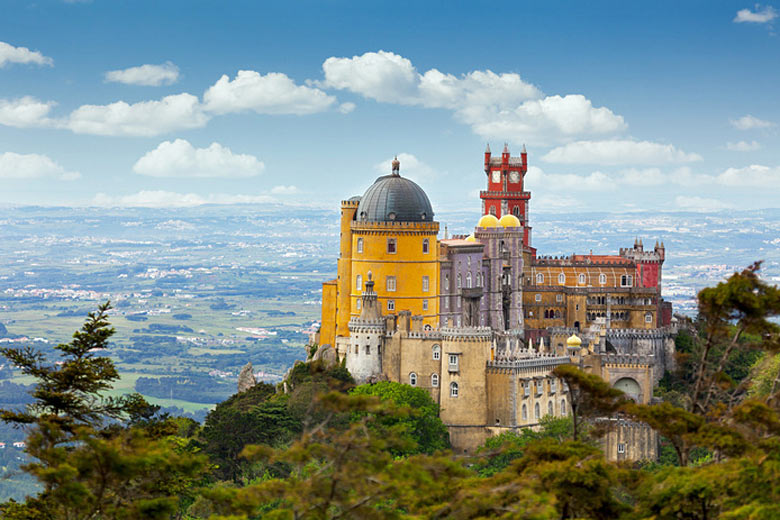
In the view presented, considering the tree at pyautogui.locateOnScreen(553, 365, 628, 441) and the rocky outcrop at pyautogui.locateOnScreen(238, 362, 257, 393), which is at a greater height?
the tree at pyautogui.locateOnScreen(553, 365, 628, 441)

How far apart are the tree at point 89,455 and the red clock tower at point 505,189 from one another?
267ft

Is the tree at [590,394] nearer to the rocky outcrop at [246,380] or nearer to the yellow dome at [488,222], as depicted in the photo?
the yellow dome at [488,222]

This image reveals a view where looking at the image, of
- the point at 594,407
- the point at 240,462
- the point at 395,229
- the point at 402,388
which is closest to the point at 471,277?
the point at 395,229

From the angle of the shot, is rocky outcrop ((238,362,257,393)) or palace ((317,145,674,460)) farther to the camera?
rocky outcrop ((238,362,257,393))

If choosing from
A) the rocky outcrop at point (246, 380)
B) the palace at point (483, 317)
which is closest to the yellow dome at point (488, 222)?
the palace at point (483, 317)

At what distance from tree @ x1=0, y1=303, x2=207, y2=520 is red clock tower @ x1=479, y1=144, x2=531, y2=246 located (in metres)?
81.3

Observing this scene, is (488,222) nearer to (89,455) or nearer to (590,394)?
(590,394)

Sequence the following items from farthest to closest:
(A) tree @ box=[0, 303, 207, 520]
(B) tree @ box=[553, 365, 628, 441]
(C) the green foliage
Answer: (C) the green foliage < (B) tree @ box=[553, 365, 628, 441] < (A) tree @ box=[0, 303, 207, 520]

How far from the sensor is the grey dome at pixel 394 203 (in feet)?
345

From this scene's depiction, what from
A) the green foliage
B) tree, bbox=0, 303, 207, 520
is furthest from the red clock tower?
tree, bbox=0, 303, 207, 520

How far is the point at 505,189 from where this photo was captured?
142750mm

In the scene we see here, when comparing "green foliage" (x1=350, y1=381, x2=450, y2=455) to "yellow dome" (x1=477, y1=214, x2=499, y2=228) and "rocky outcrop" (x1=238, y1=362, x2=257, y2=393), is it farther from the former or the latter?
"yellow dome" (x1=477, y1=214, x2=499, y2=228)

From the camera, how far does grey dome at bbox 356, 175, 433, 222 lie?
10525cm

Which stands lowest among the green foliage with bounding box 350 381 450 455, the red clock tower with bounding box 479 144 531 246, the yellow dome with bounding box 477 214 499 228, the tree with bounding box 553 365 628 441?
the green foliage with bounding box 350 381 450 455
